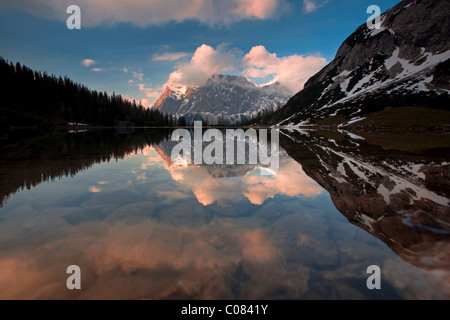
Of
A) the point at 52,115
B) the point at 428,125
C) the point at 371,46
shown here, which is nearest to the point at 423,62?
the point at 371,46

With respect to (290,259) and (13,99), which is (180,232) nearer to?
(290,259)

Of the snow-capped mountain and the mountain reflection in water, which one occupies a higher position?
the snow-capped mountain

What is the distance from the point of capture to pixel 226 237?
5512 millimetres

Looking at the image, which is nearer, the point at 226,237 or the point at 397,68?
the point at 226,237

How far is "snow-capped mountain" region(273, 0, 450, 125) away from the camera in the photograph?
373 feet

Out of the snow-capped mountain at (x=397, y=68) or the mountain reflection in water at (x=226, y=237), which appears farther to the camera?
the snow-capped mountain at (x=397, y=68)

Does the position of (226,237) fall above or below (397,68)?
below

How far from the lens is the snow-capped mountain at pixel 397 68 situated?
114 meters

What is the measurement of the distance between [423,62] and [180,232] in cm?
20670

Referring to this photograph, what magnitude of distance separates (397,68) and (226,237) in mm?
209304

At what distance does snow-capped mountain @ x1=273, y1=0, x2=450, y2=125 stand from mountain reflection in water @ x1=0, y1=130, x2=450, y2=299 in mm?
123216

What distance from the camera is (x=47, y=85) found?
413 feet

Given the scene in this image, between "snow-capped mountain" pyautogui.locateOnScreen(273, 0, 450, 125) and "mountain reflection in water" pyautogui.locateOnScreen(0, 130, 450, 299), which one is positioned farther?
"snow-capped mountain" pyautogui.locateOnScreen(273, 0, 450, 125)

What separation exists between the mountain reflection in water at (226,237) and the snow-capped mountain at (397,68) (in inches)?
4851
